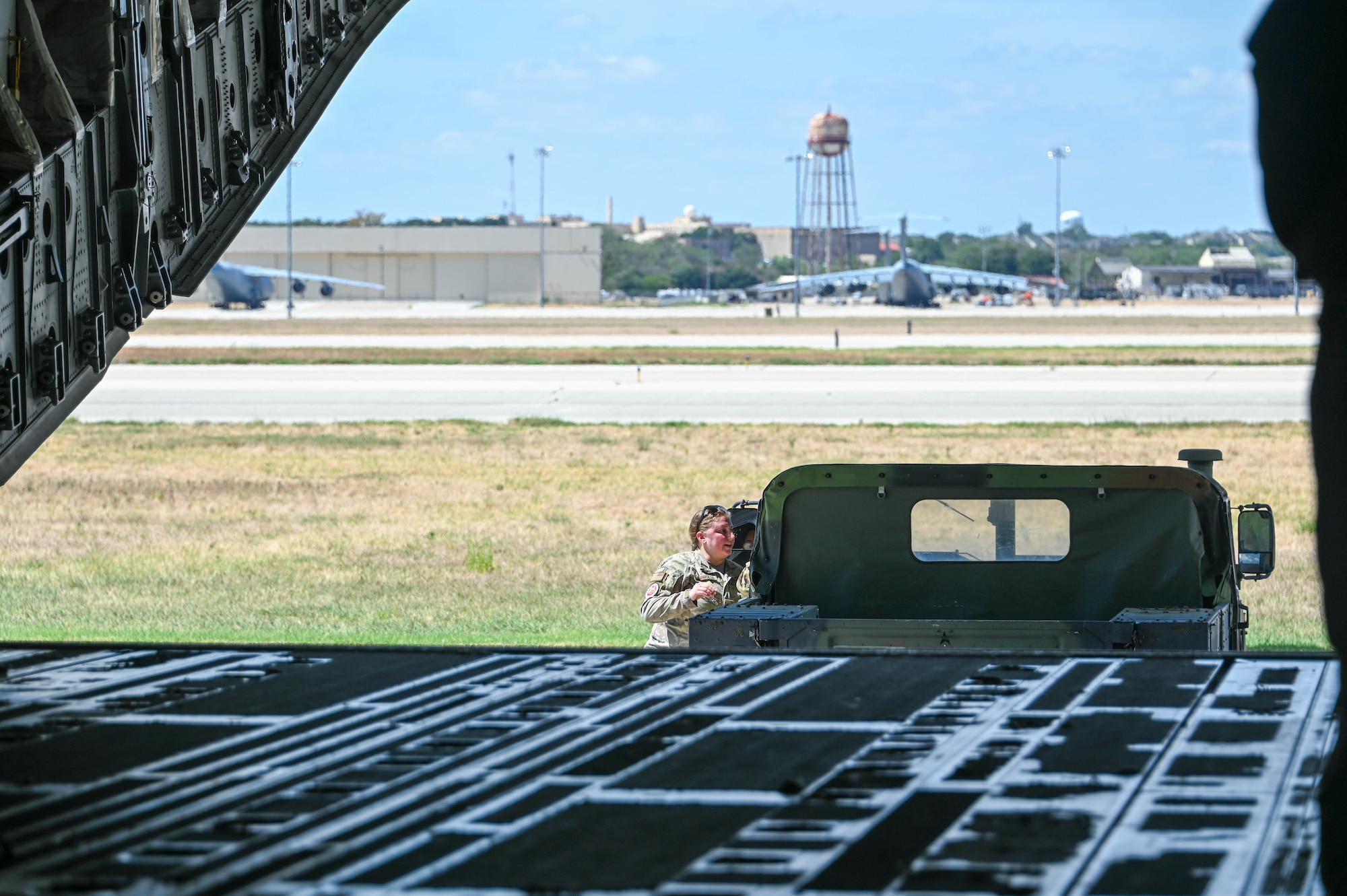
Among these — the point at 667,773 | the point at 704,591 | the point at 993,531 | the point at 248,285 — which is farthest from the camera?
the point at 248,285

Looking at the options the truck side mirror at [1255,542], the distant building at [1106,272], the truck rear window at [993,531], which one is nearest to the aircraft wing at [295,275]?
the distant building at [1106,272]

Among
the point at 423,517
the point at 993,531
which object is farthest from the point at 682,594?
the point at 423,517

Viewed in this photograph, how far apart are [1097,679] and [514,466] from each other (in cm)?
1828

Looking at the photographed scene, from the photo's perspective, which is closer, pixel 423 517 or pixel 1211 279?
pixel 423 517

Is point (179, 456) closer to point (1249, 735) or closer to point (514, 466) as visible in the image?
point (514, 466)

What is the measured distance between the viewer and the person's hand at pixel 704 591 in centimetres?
774

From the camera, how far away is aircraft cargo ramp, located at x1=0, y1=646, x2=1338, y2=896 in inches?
104

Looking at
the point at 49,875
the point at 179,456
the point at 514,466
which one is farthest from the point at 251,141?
the point at 179,456

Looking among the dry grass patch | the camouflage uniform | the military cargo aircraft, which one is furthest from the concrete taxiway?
the camouflage uniform

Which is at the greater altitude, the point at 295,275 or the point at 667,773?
the point at 295,275

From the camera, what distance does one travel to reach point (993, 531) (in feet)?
22.4

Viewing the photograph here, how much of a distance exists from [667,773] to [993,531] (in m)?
3.81

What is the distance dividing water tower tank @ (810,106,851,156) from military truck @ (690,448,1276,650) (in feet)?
588

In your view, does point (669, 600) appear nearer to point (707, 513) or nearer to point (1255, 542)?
point (707, 513)
